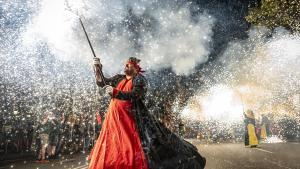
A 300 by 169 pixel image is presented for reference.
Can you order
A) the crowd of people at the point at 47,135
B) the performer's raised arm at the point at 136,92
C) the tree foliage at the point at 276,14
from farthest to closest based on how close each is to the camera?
the tree foliage at the point at 276,14 < the crowd of people at the point at 47,135 < the performer's raised arm at the point at 136,92

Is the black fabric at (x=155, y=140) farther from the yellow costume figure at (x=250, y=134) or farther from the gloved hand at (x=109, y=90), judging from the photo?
the yellow costume figure at (x=250, y=134)

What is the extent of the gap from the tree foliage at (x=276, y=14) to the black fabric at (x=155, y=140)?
13.4 m

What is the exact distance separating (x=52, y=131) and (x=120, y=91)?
1099cm

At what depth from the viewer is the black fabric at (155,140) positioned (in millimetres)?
5498

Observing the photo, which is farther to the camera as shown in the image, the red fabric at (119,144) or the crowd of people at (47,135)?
the crowd of people at (47,135)

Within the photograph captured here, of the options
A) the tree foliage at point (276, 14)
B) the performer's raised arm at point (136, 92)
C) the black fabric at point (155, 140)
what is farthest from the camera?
the tree foliage at point (276, 14)

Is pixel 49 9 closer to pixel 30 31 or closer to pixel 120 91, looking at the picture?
pixel 120 91

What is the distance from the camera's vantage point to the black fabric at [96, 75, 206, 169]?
5.50 m

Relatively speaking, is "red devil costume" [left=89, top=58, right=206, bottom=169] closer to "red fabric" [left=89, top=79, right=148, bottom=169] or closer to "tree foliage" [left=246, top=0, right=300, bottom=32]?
"red fabric" [left=89, top=79, right=148, bottom=169]

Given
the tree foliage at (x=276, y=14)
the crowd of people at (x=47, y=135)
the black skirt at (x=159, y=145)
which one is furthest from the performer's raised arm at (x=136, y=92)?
the tree foliage at (x=276, y=14)

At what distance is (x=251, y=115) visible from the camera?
69.2 ft

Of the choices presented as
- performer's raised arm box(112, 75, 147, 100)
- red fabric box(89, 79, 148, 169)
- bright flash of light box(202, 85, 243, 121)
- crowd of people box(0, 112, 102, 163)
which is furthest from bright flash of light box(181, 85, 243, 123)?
red fabric box(89, 79, 148, 169)

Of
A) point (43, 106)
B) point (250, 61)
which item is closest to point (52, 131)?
point (43, 106)

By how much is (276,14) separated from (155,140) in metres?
14.4
